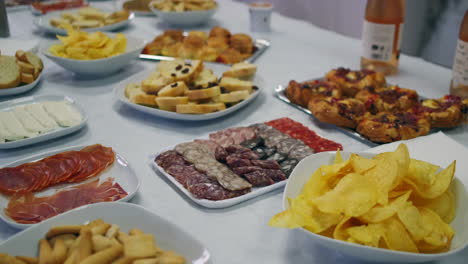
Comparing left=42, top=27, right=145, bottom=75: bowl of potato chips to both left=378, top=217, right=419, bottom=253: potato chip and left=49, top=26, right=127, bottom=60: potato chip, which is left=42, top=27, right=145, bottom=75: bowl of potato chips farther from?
left=378, top=217, right=419, bottom=253: potato chip

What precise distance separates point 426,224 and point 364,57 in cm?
100

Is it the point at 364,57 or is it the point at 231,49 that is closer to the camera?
the point at 364,57

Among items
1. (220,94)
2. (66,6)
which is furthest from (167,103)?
(66,6)

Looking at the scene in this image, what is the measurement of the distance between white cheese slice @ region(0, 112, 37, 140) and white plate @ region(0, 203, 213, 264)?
0.48 metres

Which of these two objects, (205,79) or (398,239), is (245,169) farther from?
(205,79)

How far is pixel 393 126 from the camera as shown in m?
Answer: 1.21

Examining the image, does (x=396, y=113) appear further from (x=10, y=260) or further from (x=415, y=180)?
(x=10, y=260)

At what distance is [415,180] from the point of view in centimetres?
83

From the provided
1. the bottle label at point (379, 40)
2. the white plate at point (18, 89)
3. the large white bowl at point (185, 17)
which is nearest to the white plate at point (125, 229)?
the white plate at point (18, 89)

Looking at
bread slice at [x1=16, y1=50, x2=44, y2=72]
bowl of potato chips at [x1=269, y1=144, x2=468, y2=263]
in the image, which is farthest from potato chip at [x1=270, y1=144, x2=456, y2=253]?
bread slice at [x1=16, y1=50, x2=44, y2=72]

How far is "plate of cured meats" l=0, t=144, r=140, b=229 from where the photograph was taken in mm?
918

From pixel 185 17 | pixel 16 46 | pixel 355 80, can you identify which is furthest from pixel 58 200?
pixel 185 17

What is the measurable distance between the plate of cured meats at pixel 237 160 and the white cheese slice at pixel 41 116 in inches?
12.4

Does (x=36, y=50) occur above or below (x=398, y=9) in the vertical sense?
below
